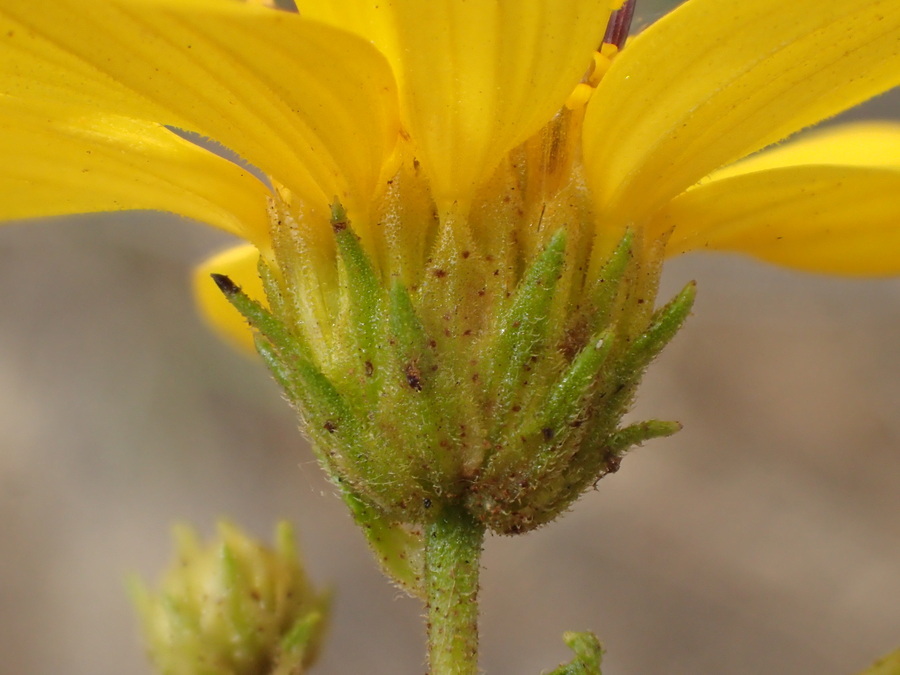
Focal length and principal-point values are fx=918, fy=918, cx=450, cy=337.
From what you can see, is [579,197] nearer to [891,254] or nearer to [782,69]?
[782,69]

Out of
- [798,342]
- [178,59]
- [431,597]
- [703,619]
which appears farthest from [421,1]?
[798,342]

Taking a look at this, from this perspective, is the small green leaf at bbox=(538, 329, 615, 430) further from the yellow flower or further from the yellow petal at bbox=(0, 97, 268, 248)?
the yellow petal at bbox=(0, 97, 268, 248)

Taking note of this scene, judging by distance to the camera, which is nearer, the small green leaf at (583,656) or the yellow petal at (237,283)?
the small green leaf at (583,656)

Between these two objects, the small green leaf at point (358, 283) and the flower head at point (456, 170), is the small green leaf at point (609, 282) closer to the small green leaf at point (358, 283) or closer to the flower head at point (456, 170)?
the flower head at point (456, 170)

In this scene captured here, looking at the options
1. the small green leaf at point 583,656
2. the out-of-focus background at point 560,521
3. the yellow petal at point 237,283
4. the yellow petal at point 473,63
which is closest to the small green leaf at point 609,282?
the yellow petal at point 473,63

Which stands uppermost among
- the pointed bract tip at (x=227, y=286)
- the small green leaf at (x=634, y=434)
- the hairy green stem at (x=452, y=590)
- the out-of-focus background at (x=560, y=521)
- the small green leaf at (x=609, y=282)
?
the out-of-focus background at (x=560, y=521)

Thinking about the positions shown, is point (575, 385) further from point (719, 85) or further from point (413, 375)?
→ point (719, 85)

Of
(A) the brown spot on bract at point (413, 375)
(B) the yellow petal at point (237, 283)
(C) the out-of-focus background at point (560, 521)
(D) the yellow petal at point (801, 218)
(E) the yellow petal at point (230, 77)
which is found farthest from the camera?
(C) the out-of-focus background at point (560, 521)
